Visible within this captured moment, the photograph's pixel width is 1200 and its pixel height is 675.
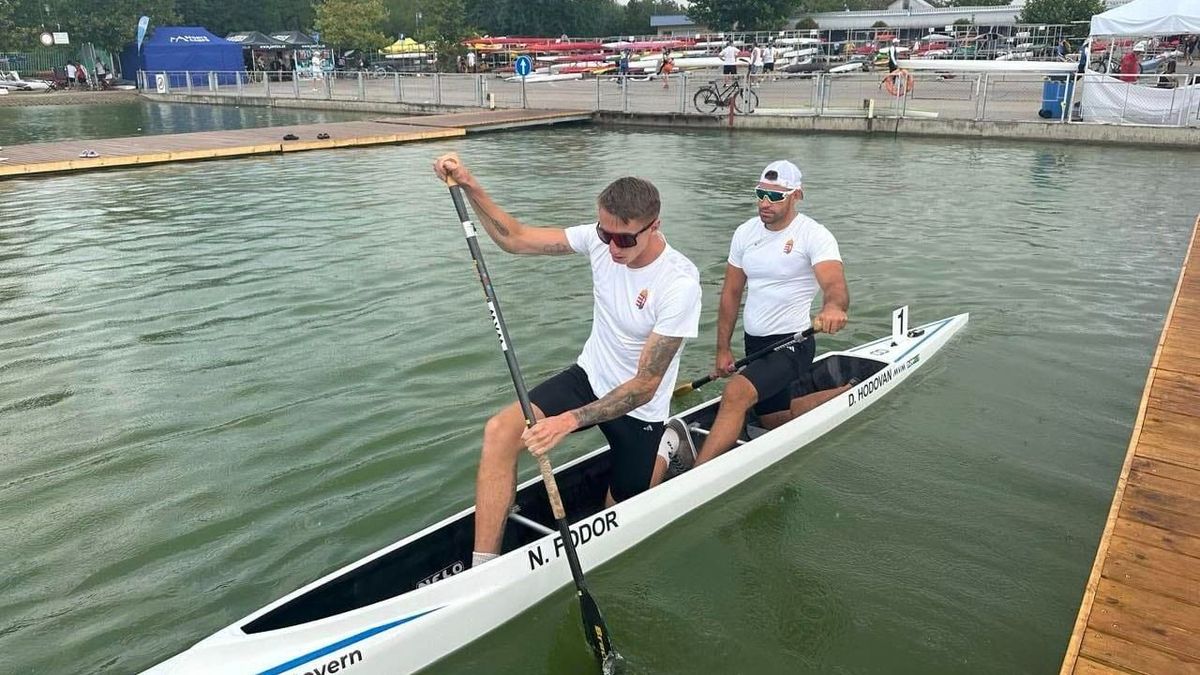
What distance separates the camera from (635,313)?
4.64 metres

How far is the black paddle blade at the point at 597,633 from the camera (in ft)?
14.5

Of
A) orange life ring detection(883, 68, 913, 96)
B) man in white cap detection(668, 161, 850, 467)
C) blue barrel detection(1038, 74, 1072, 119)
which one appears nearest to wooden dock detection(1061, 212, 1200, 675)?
man in white cap detection(668, 161, 850, 467)

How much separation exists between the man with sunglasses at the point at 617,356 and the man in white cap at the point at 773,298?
1089mm

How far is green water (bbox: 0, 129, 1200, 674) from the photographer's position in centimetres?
476

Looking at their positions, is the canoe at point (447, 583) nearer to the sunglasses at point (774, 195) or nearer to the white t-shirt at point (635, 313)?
the white t-shirt at point (635, 313)

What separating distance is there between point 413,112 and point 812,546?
112ft

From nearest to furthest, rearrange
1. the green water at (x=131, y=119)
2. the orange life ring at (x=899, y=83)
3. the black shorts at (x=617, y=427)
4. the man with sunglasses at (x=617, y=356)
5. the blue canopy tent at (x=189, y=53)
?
the man with sunglasses at (x=617, y=356), the black shorts at (x=617, y=427), the orange life ring at (x=899, y=83), the green water at (x=131, y=119), the blue canopy tent at (x=189, y=53)

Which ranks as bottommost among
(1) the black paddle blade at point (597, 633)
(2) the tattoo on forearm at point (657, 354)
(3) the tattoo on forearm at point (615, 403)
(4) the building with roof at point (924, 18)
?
(1) the black paddle blade at point (597, 633)

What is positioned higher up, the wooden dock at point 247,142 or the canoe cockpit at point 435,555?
the wooden dock at point 247,142

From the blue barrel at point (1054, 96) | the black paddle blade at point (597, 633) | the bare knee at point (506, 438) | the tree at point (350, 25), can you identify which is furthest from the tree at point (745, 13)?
the black paddle blade at point (597, 633)

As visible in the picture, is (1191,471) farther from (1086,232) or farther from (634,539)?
(1086,232)

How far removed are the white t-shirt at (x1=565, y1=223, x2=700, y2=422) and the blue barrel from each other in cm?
2394

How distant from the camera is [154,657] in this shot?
14.6 feet

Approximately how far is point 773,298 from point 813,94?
25.2m
